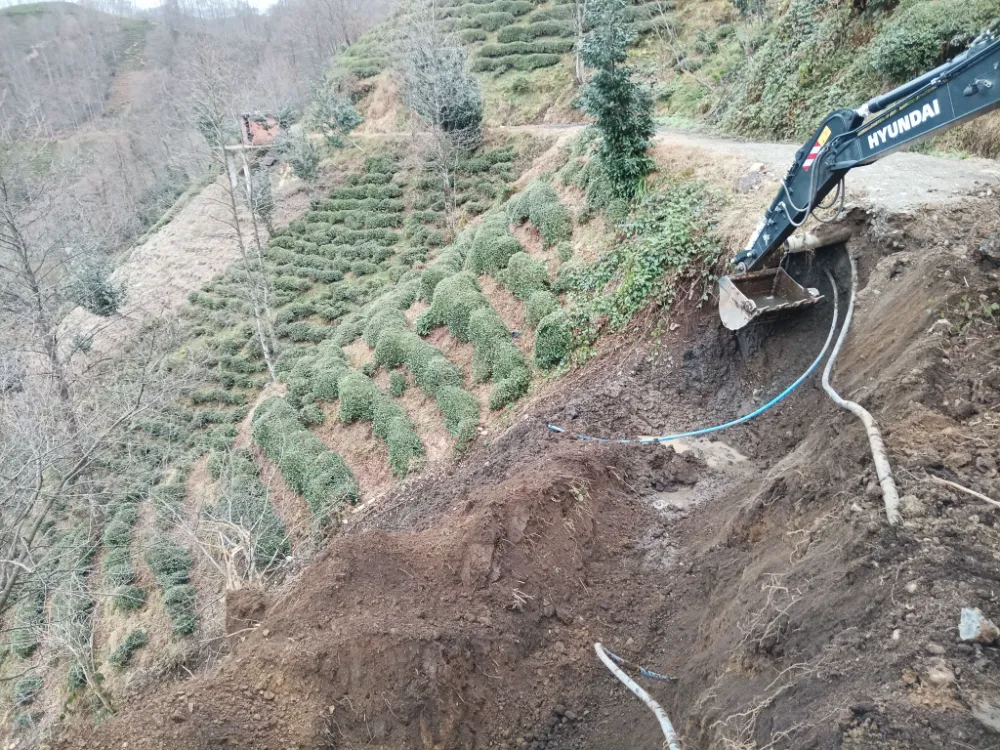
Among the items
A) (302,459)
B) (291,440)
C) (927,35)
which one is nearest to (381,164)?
(291,440)

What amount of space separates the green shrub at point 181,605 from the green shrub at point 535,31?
118ft

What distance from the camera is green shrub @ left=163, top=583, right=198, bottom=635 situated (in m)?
14.1

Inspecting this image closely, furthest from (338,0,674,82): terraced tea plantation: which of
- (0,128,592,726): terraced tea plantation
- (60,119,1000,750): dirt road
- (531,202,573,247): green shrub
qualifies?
(60,119,1000,750): dirt road

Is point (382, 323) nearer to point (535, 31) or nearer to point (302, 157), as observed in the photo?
point (302, 157)

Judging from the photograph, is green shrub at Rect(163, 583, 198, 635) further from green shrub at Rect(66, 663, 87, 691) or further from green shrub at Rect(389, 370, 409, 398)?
green shrub at Rect(389, 370, 409, 398)

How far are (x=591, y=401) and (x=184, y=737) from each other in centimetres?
753

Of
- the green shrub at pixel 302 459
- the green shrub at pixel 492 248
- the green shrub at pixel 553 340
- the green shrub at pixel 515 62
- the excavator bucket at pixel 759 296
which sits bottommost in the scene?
the green shrub at pixel 302 459

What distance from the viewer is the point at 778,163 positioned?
12734mm

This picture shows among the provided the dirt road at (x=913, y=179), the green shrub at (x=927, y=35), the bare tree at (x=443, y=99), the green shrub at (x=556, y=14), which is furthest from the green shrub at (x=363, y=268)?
the green shrub at (x=556, y=14)

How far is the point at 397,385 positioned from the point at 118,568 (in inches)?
346

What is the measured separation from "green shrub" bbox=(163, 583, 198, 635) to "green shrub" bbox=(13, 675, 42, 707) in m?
3.66

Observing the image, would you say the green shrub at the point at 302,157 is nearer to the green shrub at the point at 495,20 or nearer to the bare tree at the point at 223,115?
the bare tree at the point at 223,115

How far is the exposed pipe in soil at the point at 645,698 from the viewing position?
17.5 feet

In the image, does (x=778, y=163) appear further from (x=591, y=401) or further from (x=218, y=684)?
(x=218, y=684)
